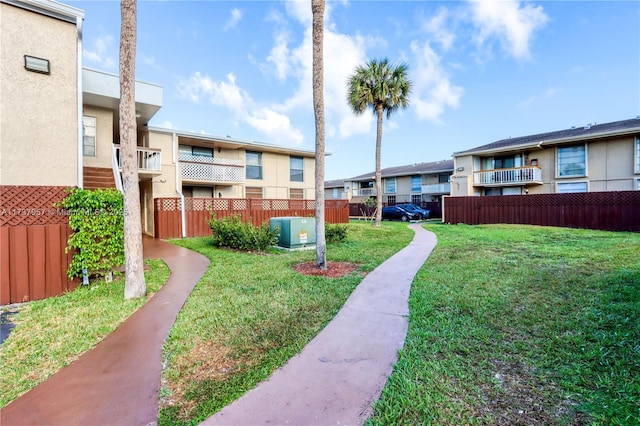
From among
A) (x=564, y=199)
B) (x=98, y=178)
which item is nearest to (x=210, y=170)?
(x=98, y=178)

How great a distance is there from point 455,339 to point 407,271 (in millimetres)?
3512

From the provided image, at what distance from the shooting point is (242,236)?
32.6ft

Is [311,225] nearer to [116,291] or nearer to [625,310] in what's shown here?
[116,291]

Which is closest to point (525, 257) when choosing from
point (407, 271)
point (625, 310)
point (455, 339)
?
point (407, 271)

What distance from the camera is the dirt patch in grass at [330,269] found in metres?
6.79

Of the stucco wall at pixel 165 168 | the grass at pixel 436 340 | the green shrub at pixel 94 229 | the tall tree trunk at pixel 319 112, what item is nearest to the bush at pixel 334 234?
the tall tree trunk at pixel 319 112

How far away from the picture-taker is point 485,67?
15.2 m

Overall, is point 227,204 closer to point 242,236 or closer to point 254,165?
point 254,165

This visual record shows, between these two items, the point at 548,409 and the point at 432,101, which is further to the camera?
the point at 432,101

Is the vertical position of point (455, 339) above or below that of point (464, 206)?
below

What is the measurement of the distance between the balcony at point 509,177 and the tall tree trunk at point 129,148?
25.3 meters

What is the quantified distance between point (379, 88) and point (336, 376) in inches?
757

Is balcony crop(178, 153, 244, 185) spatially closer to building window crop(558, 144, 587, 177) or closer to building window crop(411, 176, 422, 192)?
building window crop(411, 176, 422, 192)

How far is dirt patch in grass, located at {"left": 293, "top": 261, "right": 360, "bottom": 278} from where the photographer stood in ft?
22.3
